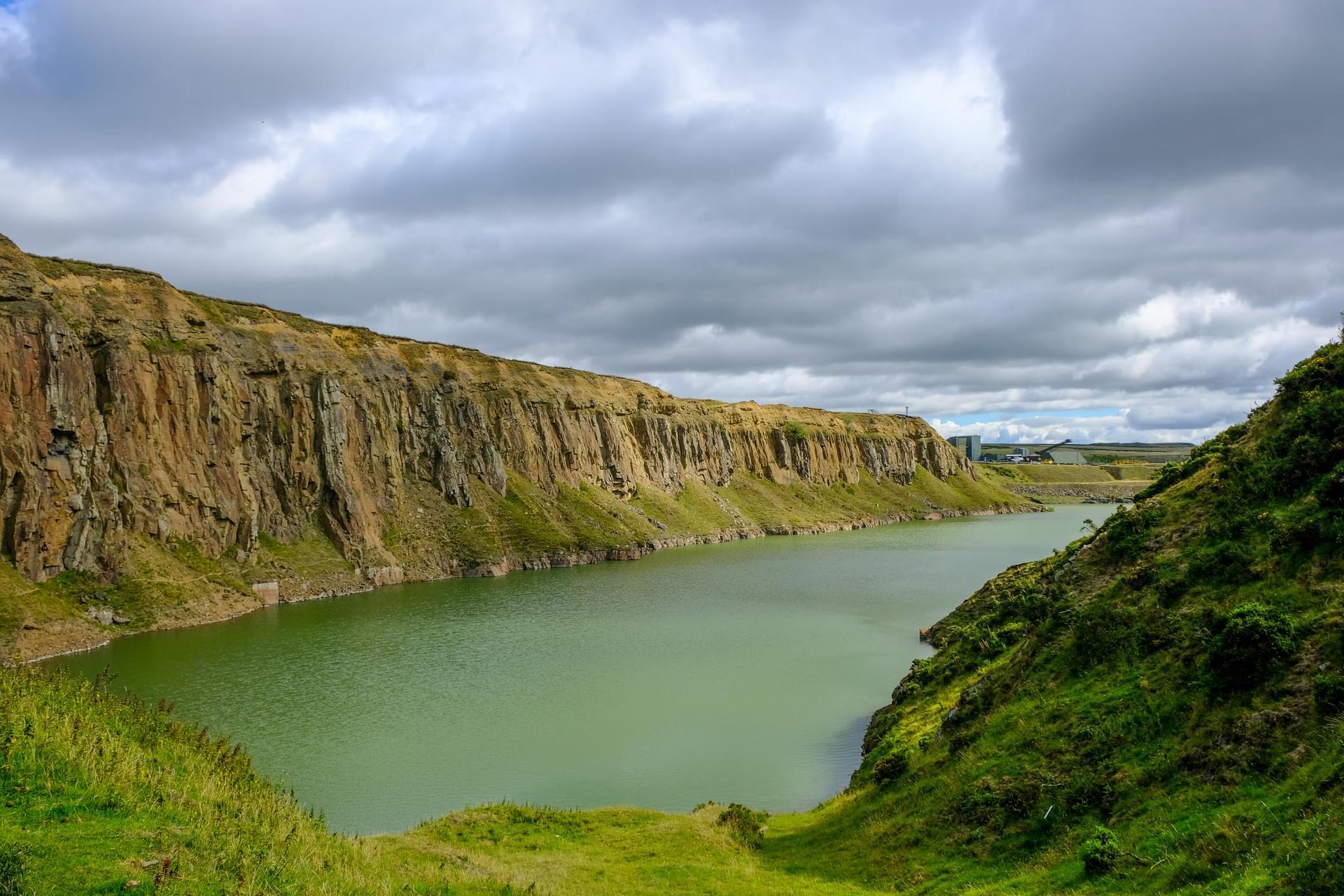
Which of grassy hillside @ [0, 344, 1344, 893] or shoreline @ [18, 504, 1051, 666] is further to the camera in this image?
shoreline @ [18, 504, 1051, 666]

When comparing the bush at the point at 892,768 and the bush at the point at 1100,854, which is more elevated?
the bush at the point at 1100,854

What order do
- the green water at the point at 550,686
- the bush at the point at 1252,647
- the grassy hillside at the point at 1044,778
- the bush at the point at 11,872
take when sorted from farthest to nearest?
the green water at the point at 550,686, the bush at the point at 1252,647, the grassy hillside at the point at 1044,778, the bush at the point at 11,872

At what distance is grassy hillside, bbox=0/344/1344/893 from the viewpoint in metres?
10.5

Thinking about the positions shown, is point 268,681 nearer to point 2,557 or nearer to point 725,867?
point 2,557

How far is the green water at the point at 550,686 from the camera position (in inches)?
1095

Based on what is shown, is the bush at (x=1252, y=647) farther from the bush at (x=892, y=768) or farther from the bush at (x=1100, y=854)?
the bush at (x=892, y=768)

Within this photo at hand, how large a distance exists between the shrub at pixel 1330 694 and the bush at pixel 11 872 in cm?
1678

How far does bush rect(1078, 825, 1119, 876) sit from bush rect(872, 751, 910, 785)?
310 inches

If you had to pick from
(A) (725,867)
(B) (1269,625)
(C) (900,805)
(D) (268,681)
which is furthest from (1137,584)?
(D) (268,681)

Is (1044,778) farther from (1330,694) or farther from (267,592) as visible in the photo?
(267,592)

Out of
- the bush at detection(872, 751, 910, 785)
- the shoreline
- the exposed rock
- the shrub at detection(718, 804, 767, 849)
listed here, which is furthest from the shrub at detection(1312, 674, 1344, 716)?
the exposed rock

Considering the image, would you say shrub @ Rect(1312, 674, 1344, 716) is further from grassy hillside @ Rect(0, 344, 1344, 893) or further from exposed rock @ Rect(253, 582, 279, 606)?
exposed rock @ Rect(253, 582, 279, 606)

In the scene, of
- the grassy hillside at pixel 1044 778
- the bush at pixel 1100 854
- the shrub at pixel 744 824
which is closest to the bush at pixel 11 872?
the grassy hillside at pixel 1044 778

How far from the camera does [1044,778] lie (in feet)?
49.6
